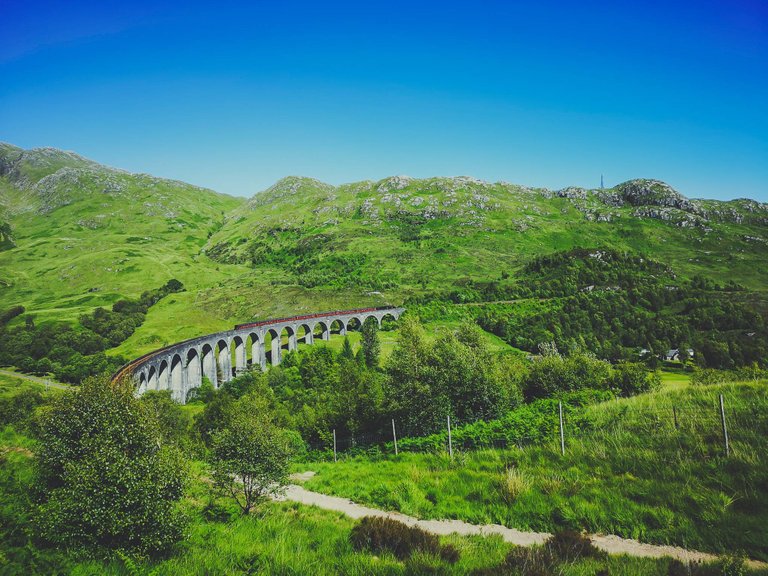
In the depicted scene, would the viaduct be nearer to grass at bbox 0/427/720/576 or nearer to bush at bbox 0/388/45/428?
bush at bbox 0/388/45/428

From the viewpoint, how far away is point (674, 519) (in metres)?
8.36

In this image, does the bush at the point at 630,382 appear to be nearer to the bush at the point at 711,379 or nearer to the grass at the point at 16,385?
the bush at the point at 711,379

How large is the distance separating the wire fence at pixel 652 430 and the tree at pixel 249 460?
6.85 m

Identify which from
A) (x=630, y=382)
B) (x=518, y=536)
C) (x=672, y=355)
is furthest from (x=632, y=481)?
(x=672, y=355)

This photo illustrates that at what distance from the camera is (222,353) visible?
8331 cm

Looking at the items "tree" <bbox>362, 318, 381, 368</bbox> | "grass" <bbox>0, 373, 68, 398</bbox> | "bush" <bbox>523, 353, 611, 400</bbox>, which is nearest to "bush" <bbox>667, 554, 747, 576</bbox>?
"bush" <bbox>523, 353, 611, 400</bbox>

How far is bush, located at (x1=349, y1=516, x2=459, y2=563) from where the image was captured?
6.80m

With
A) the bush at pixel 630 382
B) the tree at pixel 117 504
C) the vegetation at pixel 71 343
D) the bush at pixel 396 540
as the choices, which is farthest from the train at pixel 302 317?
the bush at pixel 396 540

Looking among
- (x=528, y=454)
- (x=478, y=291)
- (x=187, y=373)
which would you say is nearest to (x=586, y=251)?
(x=478, y=291)

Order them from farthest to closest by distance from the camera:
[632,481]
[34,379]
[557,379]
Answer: [34,379], [557,379], [632,481]

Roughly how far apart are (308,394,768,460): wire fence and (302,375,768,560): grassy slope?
1.9 inches

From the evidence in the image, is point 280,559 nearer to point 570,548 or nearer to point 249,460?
point 570,548

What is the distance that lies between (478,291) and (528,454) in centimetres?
13507

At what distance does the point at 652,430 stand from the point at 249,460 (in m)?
13.6
